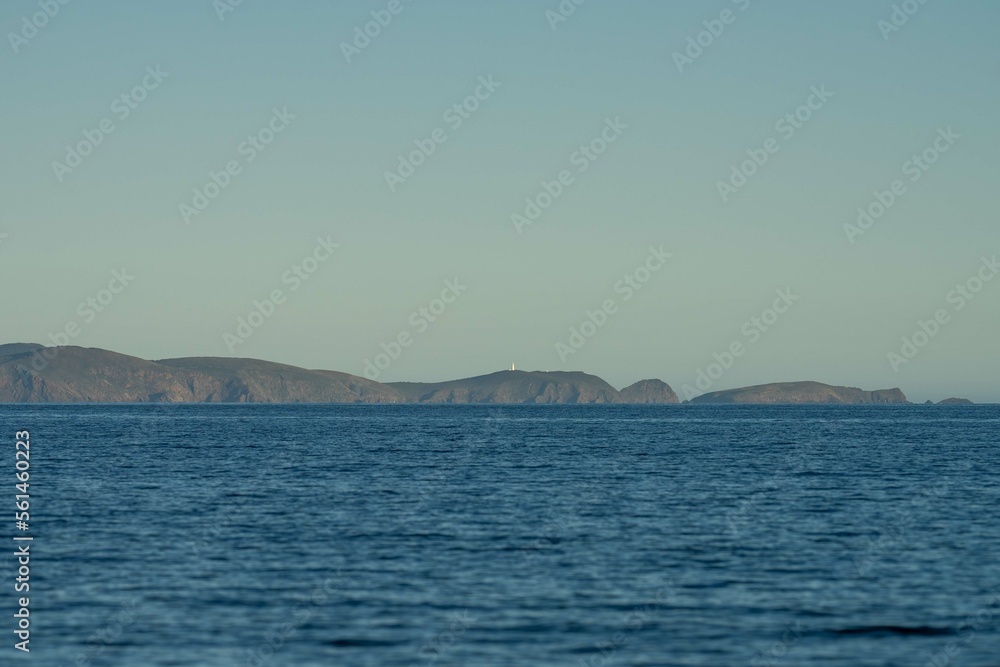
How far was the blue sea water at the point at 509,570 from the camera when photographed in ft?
84.2

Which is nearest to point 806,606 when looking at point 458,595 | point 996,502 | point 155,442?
point 458,595

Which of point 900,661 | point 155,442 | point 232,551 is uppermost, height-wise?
point 155,442

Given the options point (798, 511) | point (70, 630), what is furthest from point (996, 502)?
point (70, 630)

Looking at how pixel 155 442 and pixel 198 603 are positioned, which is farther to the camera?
pixel 155 442

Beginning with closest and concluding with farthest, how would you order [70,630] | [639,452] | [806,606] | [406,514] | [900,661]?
[900,661], [70,630], [806,606], [406,514], [639,452]

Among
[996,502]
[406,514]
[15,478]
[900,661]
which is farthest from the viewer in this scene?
[15,478]

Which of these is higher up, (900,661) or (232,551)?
(232,551)

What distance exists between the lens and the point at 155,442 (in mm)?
115125

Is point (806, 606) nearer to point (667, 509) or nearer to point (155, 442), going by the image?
point (667, 509)

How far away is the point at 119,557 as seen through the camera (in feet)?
120

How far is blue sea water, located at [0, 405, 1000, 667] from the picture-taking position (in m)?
25.7

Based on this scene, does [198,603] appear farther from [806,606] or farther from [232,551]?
[806,606]

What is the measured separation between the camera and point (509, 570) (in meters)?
34.5

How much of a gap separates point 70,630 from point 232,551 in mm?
10940
